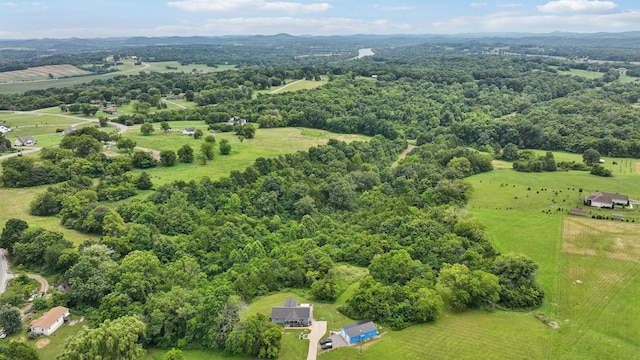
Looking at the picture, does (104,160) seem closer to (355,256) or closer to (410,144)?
(355,256)

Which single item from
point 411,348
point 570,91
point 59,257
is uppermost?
point 570,91

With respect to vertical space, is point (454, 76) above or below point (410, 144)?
above

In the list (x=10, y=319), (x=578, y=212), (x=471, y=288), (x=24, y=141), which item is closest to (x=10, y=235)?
(x=10, y=319)

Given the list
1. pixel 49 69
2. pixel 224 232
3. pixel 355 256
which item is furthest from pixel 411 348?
pixel 49 69

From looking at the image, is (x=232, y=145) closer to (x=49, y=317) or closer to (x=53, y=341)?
(x=49, y=317)

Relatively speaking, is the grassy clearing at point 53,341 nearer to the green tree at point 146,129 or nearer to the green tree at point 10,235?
the green tree at point 10,235

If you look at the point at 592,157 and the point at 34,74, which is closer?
the point at 592,157
